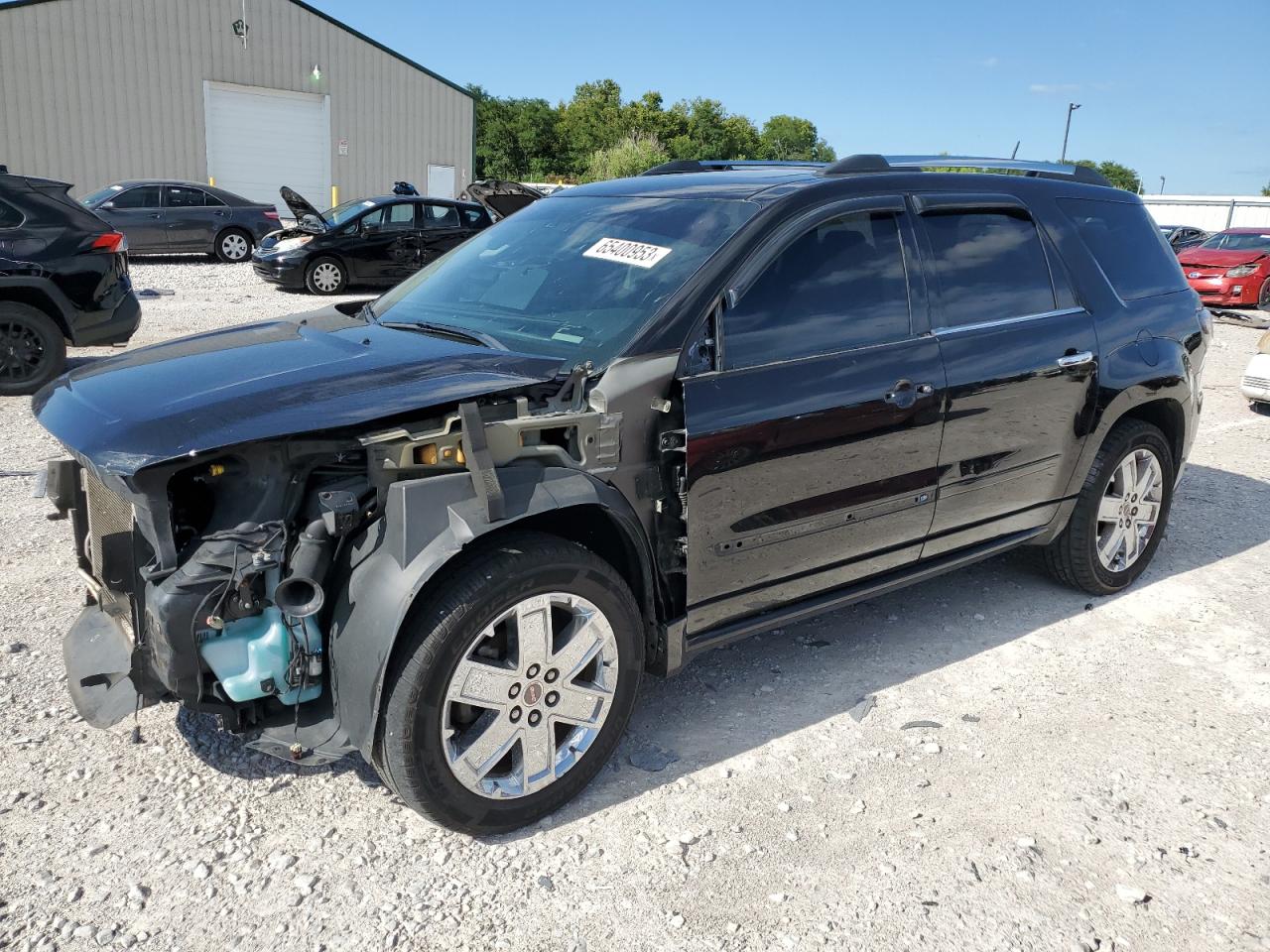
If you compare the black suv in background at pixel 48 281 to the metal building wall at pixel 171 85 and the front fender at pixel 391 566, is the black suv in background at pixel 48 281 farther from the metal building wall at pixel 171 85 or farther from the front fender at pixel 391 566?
the metal building wall at pixel 171 85

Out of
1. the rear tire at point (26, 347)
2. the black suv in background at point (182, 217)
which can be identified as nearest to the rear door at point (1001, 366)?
the rear tire at point (26, 347)

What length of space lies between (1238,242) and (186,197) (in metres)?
20.1

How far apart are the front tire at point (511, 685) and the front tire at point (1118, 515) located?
99.1 inches

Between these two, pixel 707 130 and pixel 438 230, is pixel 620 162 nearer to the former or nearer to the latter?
pixel 438 230

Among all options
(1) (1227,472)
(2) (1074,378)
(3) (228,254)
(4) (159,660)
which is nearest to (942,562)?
(2) (1074,378)

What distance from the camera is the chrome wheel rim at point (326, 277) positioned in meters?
14.9

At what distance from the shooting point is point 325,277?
15039mm

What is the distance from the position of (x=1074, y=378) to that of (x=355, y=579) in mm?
3065

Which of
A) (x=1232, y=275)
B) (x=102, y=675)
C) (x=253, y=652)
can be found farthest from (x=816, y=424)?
→ (x=1232, y=275)

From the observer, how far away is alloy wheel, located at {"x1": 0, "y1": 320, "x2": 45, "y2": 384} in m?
7.86

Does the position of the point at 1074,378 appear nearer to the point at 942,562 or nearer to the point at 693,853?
the point at 942,562

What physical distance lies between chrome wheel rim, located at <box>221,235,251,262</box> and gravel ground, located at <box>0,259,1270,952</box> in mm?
15769

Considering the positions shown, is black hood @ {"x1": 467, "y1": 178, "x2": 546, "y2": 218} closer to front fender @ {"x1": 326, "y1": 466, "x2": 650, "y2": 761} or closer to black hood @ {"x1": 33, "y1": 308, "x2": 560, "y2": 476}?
black hood @ {"x1": 33, "y1": 308, "x2": 560, "y2": 476}

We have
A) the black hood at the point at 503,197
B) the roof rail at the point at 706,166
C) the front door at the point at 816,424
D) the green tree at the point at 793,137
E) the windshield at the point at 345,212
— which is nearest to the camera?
the front door at the point at 816,424
